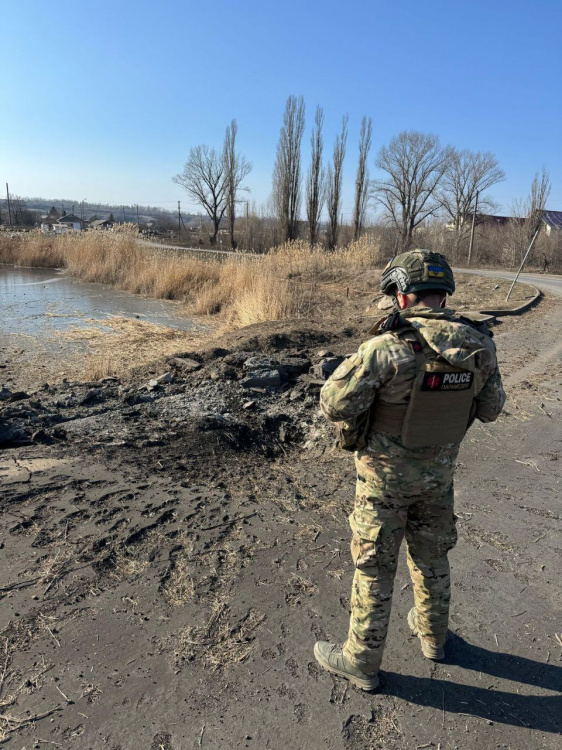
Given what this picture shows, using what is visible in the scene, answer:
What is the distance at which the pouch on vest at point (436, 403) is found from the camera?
189 cm

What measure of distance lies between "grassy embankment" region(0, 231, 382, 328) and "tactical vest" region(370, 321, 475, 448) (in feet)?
31.3

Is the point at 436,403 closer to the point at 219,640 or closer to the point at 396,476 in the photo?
the point at 396,476

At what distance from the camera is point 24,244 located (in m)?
25.8

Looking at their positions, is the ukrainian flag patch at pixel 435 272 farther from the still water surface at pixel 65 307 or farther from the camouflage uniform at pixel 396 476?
the still water surface at pixel 65 307

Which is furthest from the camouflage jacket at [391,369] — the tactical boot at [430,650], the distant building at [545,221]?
the distant building at [545,221]

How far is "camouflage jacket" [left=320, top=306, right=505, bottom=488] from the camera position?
189cm

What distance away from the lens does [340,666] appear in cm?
215

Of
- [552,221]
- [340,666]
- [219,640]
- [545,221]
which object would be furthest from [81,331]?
[552,221]

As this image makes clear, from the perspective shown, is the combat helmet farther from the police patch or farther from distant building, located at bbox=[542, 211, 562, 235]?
distant building, located at bbox=[542, 211, 562, 235]

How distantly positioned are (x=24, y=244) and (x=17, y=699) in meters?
27.7

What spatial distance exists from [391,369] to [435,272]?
433mm

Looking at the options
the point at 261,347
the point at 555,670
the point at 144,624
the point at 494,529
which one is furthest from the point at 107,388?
the point at 555,670

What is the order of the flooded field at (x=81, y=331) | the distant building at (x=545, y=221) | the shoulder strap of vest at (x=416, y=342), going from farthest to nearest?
the distant building at (x=545, y=221) < the flooded field at (x=81, y=331) < the shoulder strap of vest at (x=416, y=342)

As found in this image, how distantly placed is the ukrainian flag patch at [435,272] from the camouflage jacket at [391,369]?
0.43 feet
